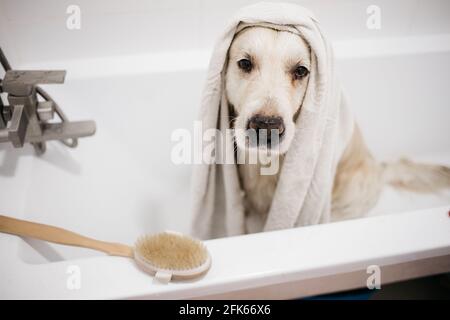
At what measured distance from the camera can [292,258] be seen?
61 cm

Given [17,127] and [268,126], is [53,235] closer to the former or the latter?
[17,127]

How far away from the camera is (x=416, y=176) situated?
1.19 metres

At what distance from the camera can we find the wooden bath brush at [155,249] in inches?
23.0

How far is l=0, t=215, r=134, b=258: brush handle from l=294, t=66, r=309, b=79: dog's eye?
474 millimetres

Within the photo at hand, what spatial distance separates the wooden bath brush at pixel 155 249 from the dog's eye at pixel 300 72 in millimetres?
390

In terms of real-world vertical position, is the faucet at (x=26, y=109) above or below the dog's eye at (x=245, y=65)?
below

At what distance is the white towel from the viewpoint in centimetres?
68

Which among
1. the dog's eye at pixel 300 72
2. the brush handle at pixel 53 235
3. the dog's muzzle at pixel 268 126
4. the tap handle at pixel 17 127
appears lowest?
the brush handle at pixel 53 235

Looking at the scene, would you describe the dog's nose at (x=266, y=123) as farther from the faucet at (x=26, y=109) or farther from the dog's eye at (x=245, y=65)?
the faucet at (x=26, y=109)

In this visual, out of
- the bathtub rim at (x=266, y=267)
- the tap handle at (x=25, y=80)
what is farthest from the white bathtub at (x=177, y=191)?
the tap handle at (x=25, y=80)

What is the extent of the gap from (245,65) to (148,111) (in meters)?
0.51

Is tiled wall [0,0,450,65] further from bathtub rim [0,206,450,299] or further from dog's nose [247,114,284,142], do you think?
bathtub rim [0,206,450,299]

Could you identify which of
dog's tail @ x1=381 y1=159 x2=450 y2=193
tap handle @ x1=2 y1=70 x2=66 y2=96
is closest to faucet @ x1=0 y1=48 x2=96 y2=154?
tap handle @ x1=2 y1=70 x2=66 y2=96
